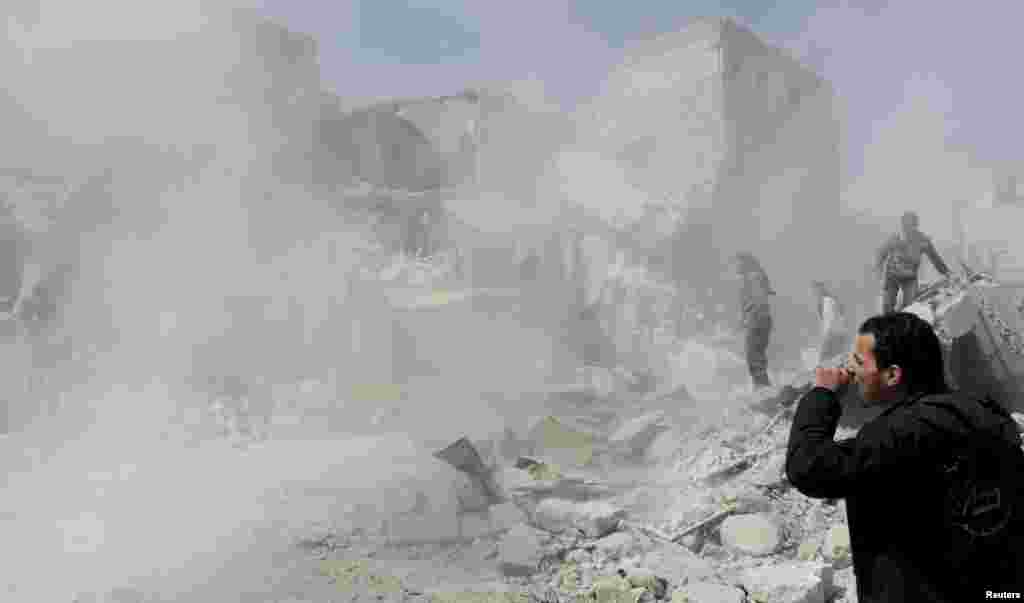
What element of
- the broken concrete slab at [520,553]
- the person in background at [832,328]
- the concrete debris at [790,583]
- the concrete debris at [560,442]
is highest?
the person in background at [832,328]

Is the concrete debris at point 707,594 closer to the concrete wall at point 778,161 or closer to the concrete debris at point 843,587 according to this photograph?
the concrete debris at point 843,587

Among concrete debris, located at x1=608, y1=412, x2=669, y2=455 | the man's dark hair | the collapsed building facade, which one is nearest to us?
the man's dark hair

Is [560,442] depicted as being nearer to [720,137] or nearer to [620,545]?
[620,545]

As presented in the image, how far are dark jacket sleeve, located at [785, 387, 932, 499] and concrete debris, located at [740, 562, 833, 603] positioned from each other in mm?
2585

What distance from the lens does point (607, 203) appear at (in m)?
18.8

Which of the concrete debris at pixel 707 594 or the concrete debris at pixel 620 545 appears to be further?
the concrete debris at pixel 620 545

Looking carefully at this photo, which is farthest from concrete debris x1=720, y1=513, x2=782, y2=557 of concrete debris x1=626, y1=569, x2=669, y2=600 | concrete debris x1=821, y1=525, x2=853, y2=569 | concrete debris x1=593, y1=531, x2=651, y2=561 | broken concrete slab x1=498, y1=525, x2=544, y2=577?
broken concrete slab x1=498, y1=525, x2=544, y2=577

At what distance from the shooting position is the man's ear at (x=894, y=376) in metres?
1.49

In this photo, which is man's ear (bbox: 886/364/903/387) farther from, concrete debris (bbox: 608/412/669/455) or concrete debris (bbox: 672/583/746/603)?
concrete debris (bbox: 608/412/669/455)

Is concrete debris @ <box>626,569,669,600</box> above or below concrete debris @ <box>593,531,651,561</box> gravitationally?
above

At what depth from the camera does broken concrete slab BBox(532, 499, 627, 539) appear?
5.01 metres

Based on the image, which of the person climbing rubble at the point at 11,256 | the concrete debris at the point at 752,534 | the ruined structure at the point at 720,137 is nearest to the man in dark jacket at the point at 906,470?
the concrete debris at the point at 752,534

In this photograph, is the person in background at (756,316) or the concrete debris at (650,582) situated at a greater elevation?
the person in background at (756,316)

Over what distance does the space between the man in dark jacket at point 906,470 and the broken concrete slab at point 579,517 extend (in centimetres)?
364
